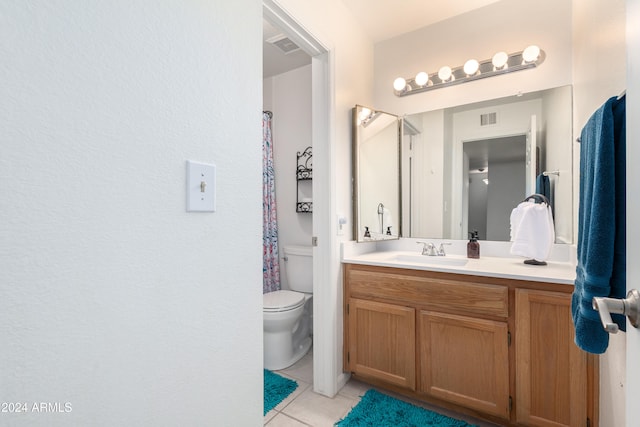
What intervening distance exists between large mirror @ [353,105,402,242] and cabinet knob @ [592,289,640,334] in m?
1.45

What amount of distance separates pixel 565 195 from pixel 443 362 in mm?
1187

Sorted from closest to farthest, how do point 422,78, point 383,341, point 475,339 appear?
point 475,339
point 383,341
point 422,78

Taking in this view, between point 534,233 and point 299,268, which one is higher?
point 534,233

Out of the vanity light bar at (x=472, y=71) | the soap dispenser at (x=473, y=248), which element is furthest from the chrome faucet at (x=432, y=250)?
the vanity light bar at (x=472, y=71)

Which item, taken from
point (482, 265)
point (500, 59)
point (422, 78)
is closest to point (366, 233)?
point (482, 265)

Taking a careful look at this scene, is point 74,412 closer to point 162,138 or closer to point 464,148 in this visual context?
point 162,138

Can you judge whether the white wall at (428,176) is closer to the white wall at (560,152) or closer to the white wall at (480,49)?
the white wall at (480,49)

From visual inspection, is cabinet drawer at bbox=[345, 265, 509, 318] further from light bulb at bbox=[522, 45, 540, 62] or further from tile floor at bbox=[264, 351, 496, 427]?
light bulb at bbox=[522, 45, 540, 62]

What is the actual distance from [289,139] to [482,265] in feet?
6.47

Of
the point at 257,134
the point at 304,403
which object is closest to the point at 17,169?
the point at 257,134

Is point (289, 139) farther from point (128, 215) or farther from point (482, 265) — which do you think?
point (128, 215)

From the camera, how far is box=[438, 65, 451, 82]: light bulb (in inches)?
79.8

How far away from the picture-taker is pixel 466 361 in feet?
4.88

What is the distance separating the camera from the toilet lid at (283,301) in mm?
2092
